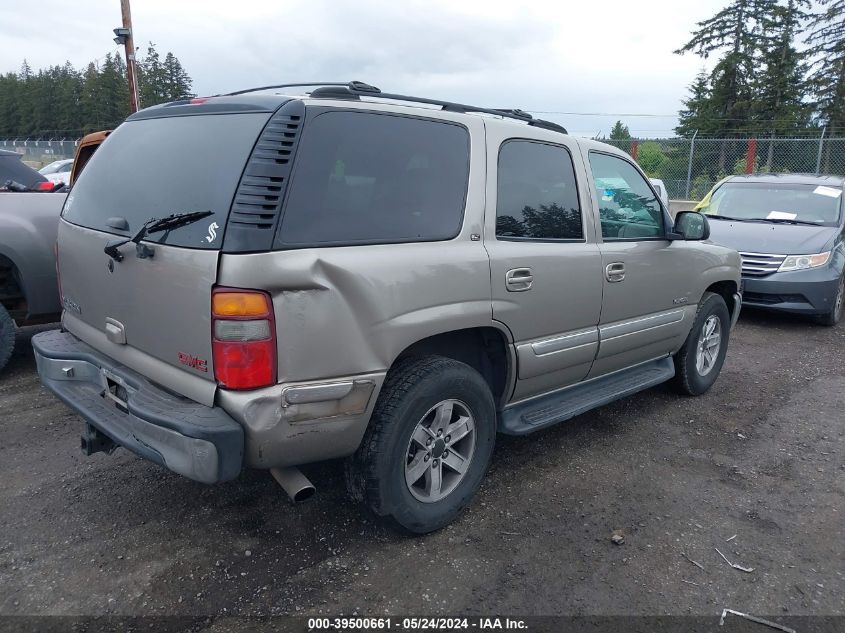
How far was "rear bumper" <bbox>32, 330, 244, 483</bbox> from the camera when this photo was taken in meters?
2.32

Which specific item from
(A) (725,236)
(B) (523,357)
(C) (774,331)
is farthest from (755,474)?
(A) (725,236)

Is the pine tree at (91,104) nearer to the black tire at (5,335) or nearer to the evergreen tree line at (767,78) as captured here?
the evergreen tree line at (767,78)

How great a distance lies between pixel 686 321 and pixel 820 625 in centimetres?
240

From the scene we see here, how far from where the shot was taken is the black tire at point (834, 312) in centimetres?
727

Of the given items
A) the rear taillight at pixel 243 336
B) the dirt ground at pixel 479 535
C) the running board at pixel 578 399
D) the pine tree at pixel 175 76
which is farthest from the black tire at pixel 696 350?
the pine tree at pixel 175 76

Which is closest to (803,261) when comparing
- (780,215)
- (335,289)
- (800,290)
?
(800,290)

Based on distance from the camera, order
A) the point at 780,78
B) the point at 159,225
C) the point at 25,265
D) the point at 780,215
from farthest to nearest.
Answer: the point at 780,78, the point at 780,215, the point at 25,265, the point at 159,225

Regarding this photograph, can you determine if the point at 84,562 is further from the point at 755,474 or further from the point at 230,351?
the point at 755,474

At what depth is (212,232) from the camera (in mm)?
2396

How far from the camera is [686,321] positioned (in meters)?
4.58

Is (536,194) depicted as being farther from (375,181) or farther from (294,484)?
(294,484)

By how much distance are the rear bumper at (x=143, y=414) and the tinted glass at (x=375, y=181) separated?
0.73 metres

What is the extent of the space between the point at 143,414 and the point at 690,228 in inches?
138

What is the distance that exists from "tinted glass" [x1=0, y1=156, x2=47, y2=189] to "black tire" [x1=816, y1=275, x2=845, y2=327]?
840 cm
